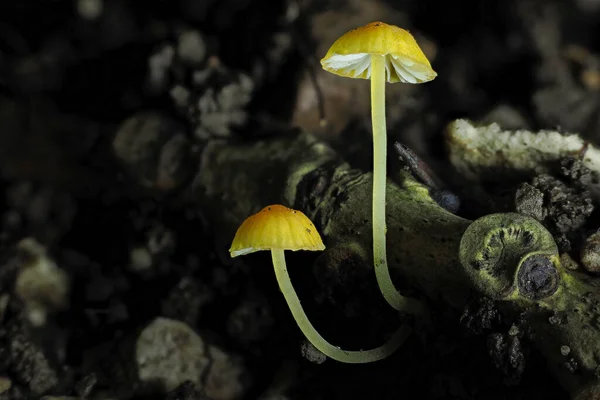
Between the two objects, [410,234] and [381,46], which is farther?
[410,234]

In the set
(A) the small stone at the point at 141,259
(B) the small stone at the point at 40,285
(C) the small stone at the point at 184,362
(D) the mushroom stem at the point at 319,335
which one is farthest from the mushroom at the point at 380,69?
(B) the small stone at the point at 40,285

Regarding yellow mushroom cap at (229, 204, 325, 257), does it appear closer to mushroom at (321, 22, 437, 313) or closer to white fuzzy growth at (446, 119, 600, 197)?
mushroom at (321, 22, 437, 313)

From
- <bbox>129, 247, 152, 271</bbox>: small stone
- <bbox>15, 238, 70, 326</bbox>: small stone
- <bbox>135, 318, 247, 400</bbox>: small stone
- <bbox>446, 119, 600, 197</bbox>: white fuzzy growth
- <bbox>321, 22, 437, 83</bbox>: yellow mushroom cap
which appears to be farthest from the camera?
<bbox>129, 247, 152, 271</bbox>: small stone

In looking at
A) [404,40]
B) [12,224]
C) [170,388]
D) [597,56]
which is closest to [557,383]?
[404,40]

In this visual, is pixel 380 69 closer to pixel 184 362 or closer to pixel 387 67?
pixel 387 67

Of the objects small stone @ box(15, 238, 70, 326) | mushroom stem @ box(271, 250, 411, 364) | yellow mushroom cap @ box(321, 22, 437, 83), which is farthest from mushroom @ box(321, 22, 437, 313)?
small stone @ box(15, 238, 70, 326)

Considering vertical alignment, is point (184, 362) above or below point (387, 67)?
below

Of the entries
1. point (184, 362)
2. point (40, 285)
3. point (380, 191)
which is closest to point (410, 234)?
point (380, 191)
